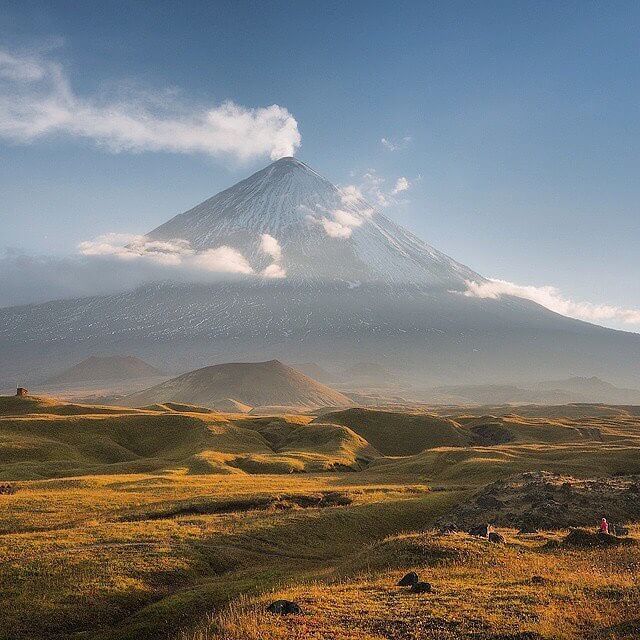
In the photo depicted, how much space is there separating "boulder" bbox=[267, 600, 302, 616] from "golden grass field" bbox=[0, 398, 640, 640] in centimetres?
43

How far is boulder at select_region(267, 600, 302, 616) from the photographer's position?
19406 mm

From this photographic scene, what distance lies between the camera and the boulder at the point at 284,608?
19.4m

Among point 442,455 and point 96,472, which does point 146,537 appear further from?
point 442,455

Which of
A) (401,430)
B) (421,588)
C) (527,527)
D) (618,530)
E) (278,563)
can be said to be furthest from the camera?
(401,430)

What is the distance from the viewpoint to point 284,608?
64.6 ft

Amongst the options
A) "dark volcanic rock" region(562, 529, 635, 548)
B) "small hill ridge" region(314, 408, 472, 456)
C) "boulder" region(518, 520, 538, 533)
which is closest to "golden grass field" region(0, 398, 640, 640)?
"dark volcanic rock" region(562, 529, 635, 548)

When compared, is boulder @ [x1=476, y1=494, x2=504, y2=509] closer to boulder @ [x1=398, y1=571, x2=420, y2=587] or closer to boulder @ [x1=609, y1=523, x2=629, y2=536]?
boulder @ [x1=609, y1=523, x2=629, y2=536]

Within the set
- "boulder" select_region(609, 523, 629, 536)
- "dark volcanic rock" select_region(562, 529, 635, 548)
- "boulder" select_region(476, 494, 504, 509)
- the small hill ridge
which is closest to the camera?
"dark volcanic rock" select_region(562, 529, 635, 548)

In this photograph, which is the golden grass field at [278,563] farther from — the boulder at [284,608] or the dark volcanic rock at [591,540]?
the dark volcanic rock at [591,540]

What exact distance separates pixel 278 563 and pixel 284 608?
42.4 feet

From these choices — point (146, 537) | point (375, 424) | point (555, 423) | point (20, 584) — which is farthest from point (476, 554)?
point (555, 423)

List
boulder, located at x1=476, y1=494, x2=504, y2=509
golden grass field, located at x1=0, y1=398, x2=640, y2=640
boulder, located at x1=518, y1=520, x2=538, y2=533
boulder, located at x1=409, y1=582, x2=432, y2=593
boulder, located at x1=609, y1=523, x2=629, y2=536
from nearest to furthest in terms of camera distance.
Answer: golden grass field, located at x1=0, y1=398, x2=640, y2=640 < boulder, located at x1=409, y1=582, x2=432, y2=593 < boulder, located at x1=609, y1=523, x2=629, y2=536 < boulder, located at x1=518, y1=520, x2=538, y2=533 < boulder, located at x1=476, y1=494, x2=504, y2=509

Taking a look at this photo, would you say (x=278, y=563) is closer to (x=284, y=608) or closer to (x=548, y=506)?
(x=284, y=608)

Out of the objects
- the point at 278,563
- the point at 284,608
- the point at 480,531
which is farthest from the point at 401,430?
the point at 284,608
